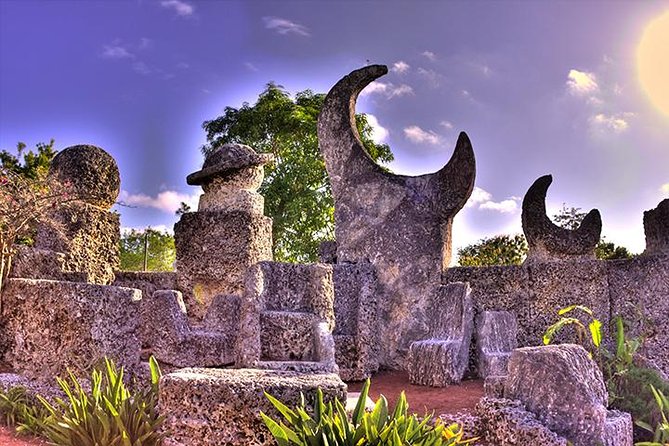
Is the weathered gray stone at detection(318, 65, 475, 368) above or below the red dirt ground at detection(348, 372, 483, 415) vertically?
above

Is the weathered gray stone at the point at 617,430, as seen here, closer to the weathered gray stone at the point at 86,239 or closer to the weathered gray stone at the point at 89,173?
the weathered gray stone at the point at 86,239

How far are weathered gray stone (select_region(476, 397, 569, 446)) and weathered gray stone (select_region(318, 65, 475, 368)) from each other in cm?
344

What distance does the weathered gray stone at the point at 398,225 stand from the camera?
29.5 feet

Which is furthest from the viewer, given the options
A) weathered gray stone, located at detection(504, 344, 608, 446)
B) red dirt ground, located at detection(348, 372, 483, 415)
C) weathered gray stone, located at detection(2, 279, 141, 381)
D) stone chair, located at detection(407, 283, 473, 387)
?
stone chair, located at detection(407, 283, 473, 387)

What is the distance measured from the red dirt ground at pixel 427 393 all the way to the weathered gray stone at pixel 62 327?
275 centimetres

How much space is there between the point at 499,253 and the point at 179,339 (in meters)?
11.0

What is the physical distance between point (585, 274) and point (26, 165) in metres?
12.8

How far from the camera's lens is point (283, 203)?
63.6 ft

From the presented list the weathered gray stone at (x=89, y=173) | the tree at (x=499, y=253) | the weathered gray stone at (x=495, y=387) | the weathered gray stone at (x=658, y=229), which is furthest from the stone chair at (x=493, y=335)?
the tree at (x=499, y=253)

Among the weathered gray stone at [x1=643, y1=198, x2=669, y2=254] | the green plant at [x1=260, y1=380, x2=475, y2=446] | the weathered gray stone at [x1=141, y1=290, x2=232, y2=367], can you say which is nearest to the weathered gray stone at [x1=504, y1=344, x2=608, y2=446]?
the green plant at [x1=260, y1=380, x2=475, y2=446]

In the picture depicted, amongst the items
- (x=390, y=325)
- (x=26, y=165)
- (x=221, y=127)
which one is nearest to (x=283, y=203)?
(x=221, y=127)

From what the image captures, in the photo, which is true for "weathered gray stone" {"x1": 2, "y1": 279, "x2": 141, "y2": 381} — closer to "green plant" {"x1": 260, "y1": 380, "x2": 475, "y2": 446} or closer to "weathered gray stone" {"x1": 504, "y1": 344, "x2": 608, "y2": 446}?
"green plant" {"x1": 260, "y1": 380, "x2": 475, "y2": 446}

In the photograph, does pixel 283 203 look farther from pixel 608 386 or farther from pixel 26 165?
pixel 608 386

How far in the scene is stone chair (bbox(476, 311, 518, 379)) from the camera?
25.6 feet
